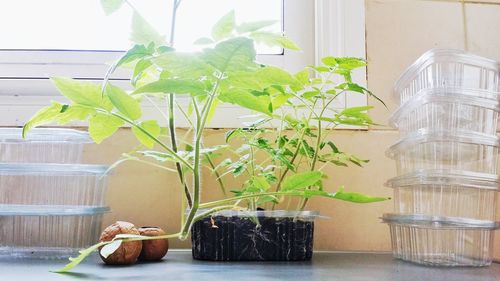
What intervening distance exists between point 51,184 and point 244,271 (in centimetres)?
33

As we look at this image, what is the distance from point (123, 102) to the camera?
0.62 metres

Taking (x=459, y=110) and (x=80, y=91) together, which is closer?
(x=80, y=91)

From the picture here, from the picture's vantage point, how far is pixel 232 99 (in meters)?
0.62

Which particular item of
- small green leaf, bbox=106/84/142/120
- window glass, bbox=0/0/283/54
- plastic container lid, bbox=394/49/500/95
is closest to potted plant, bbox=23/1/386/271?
small green leaf, bbox=106/84/142/120

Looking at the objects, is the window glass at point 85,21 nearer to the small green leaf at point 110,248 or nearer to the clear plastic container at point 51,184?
the clear plastic container at point 51,184

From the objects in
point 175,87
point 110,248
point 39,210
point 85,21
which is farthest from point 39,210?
point 85,21

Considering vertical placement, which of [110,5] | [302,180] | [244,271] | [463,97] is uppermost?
[110,5]

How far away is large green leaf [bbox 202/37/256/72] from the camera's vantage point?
0.53 meters

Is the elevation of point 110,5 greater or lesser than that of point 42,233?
greater

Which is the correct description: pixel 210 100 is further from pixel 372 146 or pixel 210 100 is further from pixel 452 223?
pixel 372 146

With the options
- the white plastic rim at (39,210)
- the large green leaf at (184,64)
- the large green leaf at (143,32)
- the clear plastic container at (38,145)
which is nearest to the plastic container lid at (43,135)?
the clear plastic container at (38,145)

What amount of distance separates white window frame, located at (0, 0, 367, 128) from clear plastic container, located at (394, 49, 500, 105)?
263mm

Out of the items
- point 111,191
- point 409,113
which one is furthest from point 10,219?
point 409,113

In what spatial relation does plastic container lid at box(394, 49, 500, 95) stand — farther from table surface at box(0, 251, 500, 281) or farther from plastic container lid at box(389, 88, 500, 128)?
table surface at box(0, 251, 500, 281)
